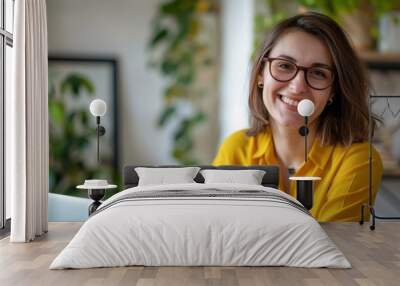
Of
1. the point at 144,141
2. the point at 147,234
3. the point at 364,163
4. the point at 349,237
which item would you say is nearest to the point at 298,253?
the point at 147,234

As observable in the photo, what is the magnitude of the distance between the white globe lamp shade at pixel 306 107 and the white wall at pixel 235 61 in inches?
48.6

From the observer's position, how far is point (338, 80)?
4469 mm

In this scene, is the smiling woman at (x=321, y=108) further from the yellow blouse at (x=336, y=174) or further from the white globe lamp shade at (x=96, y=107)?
the white globe lamp shade at (x=96, y=107)

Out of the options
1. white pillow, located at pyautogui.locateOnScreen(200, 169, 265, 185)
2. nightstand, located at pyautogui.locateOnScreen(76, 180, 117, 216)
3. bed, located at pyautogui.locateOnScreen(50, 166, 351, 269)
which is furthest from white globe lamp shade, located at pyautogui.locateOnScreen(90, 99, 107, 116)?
bed, located at pyautogui.locateOnScreen(50, 166, 351, 269)

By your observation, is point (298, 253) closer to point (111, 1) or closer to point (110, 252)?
point (110, 252)

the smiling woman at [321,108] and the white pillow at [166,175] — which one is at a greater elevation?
the smiling woman at [321,108]

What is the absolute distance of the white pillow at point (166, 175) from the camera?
4359 mm

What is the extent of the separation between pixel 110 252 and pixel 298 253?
0.94 metres

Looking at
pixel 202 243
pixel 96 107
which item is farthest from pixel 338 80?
pixel 202 243

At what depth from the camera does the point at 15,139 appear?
3.96 metres

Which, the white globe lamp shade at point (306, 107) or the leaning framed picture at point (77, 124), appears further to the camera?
the leaning framed picture at point (77, 124)

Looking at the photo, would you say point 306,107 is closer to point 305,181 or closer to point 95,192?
point 305,181

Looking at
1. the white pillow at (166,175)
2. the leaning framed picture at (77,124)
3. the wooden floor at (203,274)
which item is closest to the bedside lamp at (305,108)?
the white pillow at (166,175)

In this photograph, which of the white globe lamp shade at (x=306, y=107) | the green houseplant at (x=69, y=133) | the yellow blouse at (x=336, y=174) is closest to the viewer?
the white globe lamp shade at (x=306, y=107)
